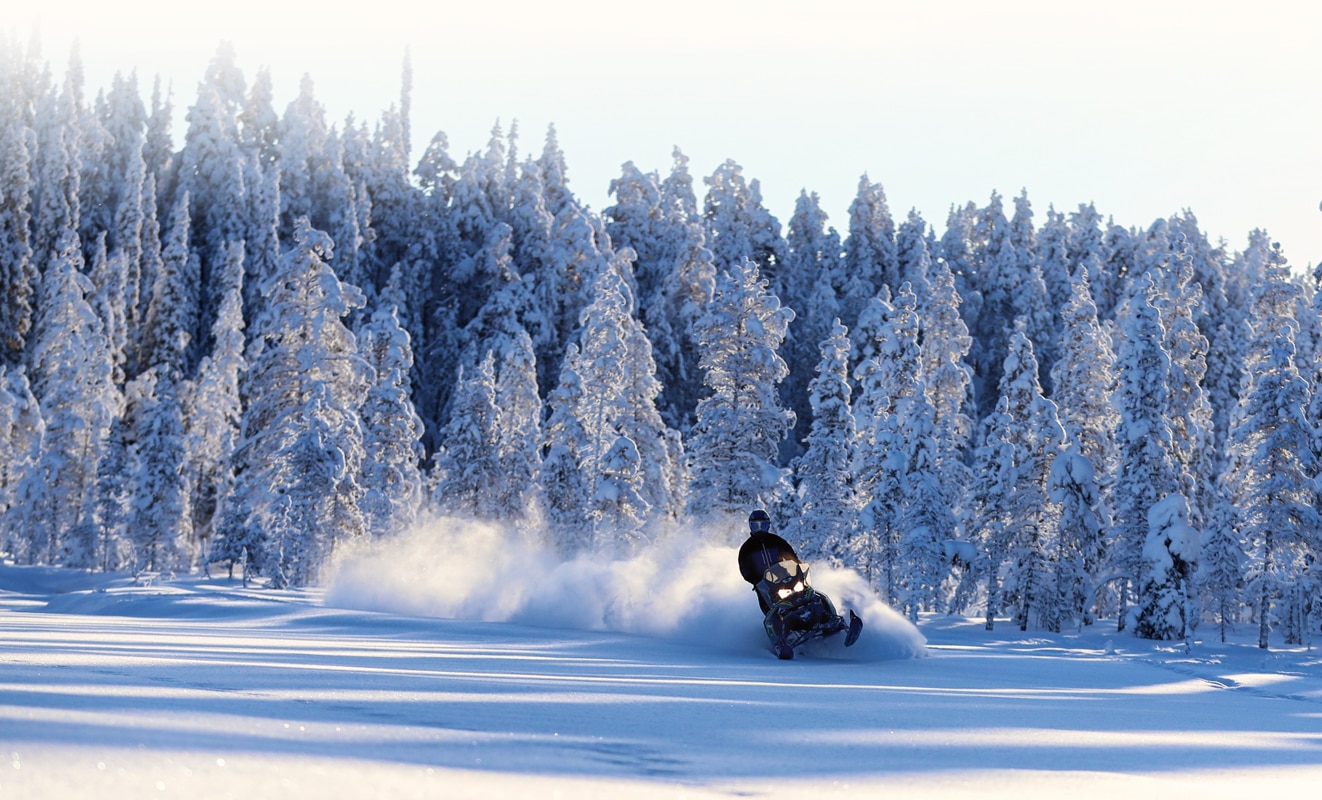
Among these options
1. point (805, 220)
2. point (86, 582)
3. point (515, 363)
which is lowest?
point (86, 582)

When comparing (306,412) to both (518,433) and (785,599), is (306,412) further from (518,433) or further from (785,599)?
(785,599)

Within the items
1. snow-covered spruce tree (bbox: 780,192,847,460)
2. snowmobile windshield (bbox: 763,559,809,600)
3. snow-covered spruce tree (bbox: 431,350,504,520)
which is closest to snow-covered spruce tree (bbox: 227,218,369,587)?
snow-covered spruce tree (bbox: 431,350,504,520)

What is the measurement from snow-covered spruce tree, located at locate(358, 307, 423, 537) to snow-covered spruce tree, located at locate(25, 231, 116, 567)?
61.9ft

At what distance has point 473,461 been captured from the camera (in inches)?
2222

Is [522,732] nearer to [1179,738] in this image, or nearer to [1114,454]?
[1179,738]

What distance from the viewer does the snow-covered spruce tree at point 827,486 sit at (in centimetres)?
4475

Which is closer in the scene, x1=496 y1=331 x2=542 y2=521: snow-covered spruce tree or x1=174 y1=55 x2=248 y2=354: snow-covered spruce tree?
x1=496 y1=331 x2=542 y2=521: snow-covered spruce tree

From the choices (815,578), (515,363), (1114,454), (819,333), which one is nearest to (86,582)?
(515,363)

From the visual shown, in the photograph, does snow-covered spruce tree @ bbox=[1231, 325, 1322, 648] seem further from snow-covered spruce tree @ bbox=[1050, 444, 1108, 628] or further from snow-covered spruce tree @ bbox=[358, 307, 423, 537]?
snow-covered spruce tree @ bbox=[358, 307, 423, 537]

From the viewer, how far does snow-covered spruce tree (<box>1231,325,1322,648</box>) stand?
41281 mm

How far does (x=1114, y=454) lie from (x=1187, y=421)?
3.95 metres

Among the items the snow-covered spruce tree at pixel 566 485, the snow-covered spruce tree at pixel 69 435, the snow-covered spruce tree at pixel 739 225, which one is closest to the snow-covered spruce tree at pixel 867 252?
the snow-covered spruce tree at pixel 739 225

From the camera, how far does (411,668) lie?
30.9 feet

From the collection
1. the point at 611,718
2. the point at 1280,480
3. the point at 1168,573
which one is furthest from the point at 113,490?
the point at 611,718
